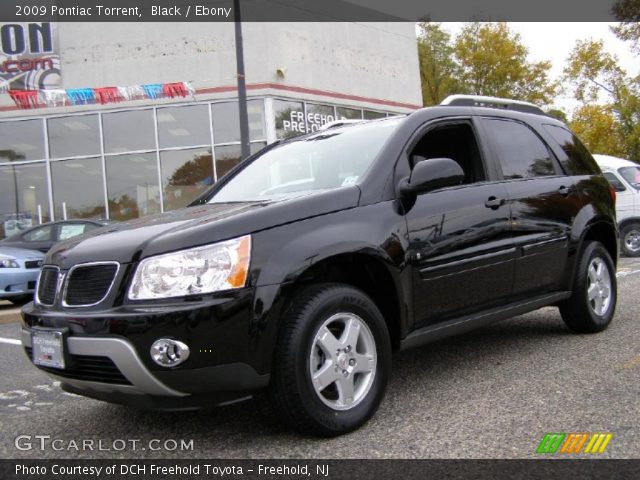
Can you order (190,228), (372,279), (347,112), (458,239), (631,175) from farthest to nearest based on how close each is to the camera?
(347,112) → (631,175) → (458,239) → (372,279) → (190,228)

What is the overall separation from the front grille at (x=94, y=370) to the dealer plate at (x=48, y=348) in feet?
0.21

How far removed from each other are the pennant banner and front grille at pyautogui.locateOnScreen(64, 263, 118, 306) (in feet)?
50.5

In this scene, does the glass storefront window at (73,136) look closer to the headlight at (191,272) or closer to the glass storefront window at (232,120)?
the glass storefront window at (232,120)

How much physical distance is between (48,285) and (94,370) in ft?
2.17

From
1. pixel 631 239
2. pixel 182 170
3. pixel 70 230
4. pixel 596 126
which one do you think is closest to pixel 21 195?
pixel 182 170

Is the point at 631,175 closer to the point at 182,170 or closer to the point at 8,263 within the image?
the point at 182,170

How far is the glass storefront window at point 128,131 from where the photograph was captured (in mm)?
17938

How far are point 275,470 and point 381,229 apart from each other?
1.34 metres

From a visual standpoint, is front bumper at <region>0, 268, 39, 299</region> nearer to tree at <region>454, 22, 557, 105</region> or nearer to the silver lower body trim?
the silver lower body trim

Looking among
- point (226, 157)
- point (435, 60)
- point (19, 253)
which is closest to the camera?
point (19, 253)

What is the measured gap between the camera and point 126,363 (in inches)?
106

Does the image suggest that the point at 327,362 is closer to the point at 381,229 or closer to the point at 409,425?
the point at 409,425

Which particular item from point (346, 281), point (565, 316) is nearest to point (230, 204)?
point (346, 281)

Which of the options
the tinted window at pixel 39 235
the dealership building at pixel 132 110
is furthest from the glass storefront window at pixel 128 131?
the tinted window at pixel 39 235
